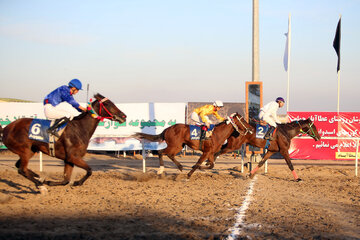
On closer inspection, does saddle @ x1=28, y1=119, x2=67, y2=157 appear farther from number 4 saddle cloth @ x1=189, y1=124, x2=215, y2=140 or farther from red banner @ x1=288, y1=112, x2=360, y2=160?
red banner @ x1=288, y1=112, x2=360, y2=160

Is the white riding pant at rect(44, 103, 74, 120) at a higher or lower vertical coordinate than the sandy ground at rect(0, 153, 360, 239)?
higher

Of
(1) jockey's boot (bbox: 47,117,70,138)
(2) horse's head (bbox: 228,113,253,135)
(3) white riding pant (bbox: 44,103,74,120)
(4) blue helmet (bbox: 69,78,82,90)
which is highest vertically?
(4) blue helmet (bbox: 69,78,82,90)

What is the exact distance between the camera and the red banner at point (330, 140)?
16312 mm

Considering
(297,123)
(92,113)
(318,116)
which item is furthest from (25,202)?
(318,116)

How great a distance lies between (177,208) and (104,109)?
114 inches

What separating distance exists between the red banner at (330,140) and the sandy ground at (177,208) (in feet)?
16.3

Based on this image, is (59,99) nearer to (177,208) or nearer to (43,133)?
(43,133)

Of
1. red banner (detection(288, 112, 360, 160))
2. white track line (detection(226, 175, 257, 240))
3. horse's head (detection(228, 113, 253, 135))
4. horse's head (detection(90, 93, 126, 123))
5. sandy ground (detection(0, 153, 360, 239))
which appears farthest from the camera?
red banner (detection(288, 112, 360, 160))

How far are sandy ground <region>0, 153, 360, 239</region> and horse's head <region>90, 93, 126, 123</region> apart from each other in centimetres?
158

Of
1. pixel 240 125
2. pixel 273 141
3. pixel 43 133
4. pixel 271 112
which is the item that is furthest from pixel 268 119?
pixel 43 133

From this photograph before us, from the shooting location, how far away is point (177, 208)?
6.73 meters

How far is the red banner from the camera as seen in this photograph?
16.3m

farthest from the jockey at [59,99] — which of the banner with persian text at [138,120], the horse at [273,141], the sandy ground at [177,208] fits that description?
the banner with persian text at [138,120]

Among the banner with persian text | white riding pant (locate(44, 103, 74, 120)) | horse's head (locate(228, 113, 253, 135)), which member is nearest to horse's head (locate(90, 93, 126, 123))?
white riding pant (locate(44, 103, 74, 120))
